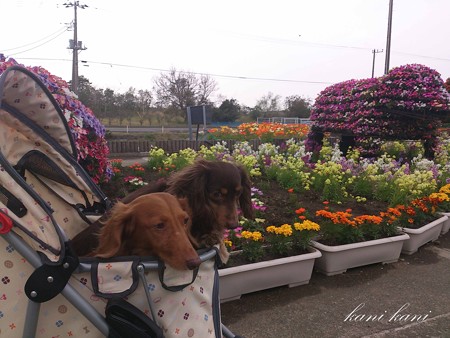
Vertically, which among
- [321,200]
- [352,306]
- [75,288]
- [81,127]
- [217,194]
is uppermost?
[81,127]

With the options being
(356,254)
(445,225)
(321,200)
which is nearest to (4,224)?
(356,254)

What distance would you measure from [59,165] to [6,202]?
65 centimetres

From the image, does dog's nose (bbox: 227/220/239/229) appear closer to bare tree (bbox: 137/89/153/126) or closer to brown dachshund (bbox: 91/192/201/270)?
brown dachshund (bbox: 91/192/201/270)

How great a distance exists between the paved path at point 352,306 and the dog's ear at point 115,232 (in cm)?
174

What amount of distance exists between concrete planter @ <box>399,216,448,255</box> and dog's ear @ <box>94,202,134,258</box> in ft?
13.0

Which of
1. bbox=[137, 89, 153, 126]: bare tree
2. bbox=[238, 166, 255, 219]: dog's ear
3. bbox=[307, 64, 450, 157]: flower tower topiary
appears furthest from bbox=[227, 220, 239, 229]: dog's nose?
bbox=[137, 89, 153, 126]: bare tree

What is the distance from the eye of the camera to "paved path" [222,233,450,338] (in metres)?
2.98

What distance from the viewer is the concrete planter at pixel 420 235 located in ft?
15.0

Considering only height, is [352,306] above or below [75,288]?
below

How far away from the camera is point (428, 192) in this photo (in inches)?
229

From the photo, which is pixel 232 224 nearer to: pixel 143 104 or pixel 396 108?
pixel 396 108

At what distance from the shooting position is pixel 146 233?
1.62 meters

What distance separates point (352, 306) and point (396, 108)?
6.58 meters

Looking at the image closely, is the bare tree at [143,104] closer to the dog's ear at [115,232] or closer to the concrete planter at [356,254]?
the concrete planter at [356,254]
